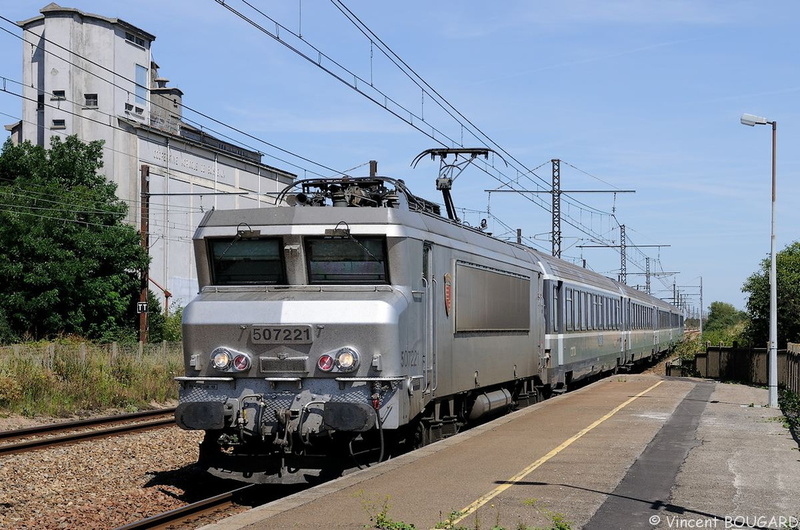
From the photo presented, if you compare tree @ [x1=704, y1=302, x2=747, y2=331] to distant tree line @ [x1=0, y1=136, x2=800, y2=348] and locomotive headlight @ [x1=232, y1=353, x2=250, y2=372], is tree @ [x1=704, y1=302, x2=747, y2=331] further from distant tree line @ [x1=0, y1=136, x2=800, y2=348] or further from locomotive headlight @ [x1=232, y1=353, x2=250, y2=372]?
locomotive headlight @ [x1=232, y1=353, x2=250, y2=372]

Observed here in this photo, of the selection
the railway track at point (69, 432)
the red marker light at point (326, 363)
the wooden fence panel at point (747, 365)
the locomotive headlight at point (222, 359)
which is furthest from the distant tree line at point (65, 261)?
the red marker light at point (326, 363)

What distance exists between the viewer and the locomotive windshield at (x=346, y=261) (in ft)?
37.5

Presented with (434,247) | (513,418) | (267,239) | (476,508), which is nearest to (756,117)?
(513,418)

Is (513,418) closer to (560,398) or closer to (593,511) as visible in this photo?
(560,398)

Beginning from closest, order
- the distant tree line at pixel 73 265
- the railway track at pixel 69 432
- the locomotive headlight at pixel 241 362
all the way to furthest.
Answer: the locomotive headlight at pixel 241 362 < the railway track at pixel 69 432 < the distant tree line at pixel 73 265

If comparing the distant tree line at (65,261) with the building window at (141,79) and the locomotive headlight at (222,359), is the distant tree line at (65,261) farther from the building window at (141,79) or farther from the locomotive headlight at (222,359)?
the locomotive headlight at (222,359)

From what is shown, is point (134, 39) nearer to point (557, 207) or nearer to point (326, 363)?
point (557, 207)

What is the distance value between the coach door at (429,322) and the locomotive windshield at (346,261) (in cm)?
96

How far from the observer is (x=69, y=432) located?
17.8 m

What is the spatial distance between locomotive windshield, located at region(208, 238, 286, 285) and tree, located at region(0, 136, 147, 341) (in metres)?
26.6

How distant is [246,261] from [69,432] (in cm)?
799

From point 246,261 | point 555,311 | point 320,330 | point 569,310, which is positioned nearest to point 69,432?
point 246,261

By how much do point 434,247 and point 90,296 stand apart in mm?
29836

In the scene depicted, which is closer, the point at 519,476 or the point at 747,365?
the point at 519,476
